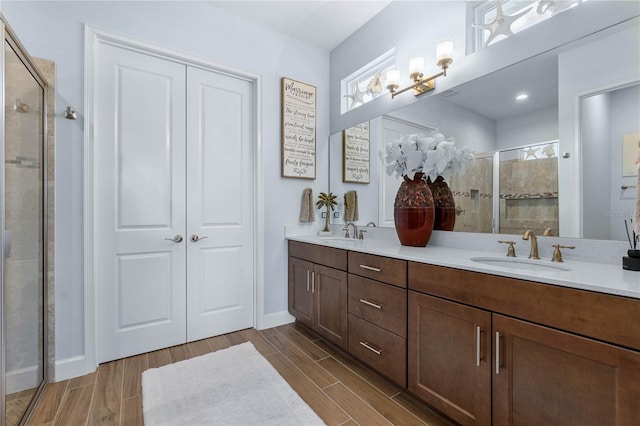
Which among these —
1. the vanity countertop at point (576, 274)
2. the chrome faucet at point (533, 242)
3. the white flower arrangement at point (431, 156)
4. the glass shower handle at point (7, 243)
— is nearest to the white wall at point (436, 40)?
the white flower arrangement at point (431, 156)

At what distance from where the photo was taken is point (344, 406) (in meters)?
1.62

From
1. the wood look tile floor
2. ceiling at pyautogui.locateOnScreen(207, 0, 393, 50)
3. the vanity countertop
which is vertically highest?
ceiling at pyautogui.locateOnScreen(207, 0, 393, 50)

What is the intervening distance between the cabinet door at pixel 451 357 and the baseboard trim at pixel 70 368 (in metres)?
2.09

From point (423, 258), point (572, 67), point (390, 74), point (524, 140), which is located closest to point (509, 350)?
point (423, 258)

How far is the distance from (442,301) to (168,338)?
209 cm

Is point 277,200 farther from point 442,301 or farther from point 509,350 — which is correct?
point 509,350

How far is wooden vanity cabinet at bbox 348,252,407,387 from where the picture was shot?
5.29 feet

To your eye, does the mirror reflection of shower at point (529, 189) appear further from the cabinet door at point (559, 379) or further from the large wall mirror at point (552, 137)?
the cabinet door at point (559, 379)

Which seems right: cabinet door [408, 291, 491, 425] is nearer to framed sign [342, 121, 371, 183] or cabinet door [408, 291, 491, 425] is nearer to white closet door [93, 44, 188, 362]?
framed sign [342, 121, 371, 183]

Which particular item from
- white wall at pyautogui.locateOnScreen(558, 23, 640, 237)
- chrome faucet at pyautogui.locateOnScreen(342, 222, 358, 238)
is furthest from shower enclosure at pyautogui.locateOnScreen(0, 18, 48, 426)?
white wall at pyautogui.locateOnScreen(558, 23, 640, 237)

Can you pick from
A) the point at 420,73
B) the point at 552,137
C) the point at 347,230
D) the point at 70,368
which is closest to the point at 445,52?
the point at 420,73

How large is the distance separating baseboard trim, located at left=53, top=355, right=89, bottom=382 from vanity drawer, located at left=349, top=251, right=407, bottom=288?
188 centimetres

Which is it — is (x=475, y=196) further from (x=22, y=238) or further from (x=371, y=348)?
(x=22, y=238)

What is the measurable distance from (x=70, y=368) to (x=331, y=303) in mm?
1762
